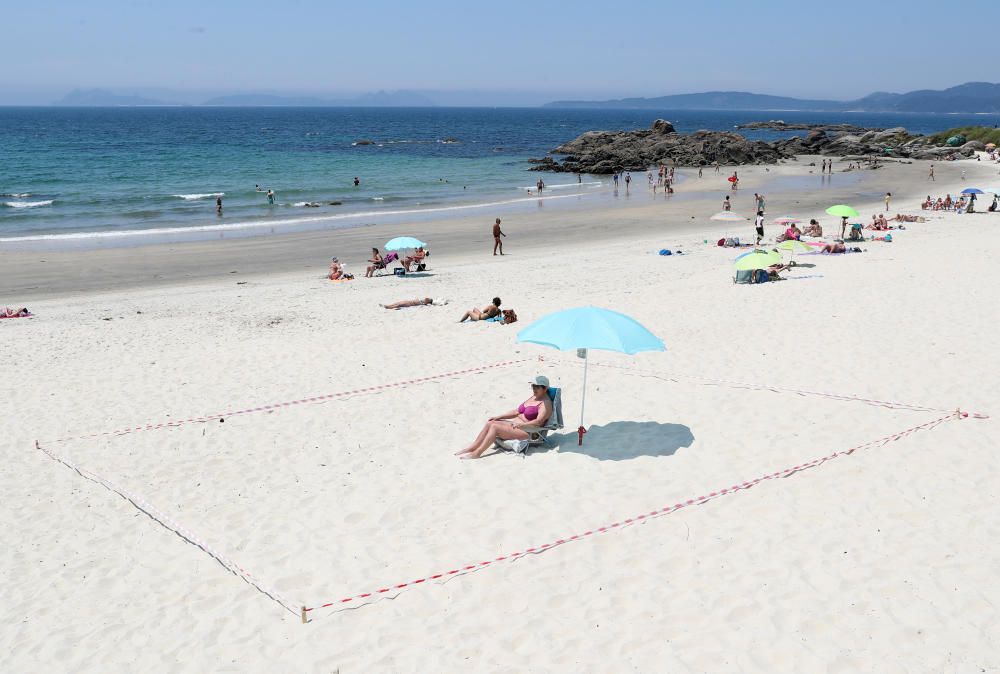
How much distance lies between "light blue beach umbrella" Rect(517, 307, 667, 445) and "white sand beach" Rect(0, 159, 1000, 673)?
4.11ft

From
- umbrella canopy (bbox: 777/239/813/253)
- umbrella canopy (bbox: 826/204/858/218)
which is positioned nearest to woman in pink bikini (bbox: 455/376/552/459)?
umbrella canopy (bbox: 777/239/813/253)

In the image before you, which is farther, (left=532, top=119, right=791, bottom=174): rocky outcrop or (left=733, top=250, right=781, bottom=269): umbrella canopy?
(left=532, top=119, right=791, bottom=174): rocky outcrop

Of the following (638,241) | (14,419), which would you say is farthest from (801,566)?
(638,241)

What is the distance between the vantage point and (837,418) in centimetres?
987

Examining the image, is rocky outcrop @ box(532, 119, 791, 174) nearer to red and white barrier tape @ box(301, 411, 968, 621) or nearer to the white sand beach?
the white sand beach

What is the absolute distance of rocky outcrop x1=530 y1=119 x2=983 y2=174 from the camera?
2844 inches

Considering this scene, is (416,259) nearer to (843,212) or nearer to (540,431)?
(843,212)

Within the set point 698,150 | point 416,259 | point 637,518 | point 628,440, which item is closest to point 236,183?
point 416,259

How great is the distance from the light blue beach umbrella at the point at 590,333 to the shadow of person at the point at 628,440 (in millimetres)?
253

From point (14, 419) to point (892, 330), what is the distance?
13.4 metres

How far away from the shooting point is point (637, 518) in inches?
297

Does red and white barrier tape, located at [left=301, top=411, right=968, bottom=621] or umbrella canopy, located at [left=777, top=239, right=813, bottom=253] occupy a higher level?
umbrella canopy, located at [left=777, top=239, right=813, bottom=253]

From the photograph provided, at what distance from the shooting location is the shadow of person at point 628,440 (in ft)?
30.0

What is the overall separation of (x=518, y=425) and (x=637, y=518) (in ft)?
6.82
